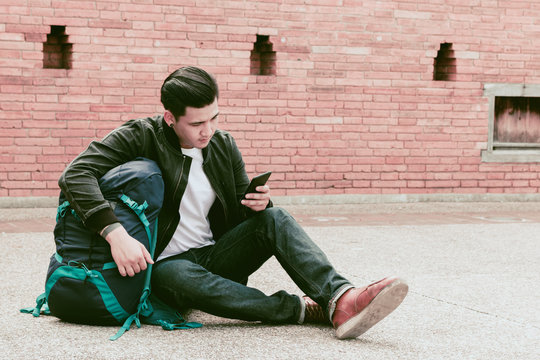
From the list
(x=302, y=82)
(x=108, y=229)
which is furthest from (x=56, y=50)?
(x=108, y=229)

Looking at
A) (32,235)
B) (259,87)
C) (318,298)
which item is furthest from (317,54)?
(318,298)

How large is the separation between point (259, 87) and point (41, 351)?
20.2ft

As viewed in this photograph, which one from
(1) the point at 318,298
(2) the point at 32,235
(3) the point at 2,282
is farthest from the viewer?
(2) the point at 32,235

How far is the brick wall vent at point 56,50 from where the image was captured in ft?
27.0

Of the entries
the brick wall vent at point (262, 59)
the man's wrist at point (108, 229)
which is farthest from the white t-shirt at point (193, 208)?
the brick wall vent at point (262, 59)

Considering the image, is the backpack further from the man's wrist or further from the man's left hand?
the man's left hand

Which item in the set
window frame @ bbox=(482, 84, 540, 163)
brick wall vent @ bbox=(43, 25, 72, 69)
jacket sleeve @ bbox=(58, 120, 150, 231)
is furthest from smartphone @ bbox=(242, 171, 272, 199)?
window frame @ bbox=(482, 84, 540, 163)

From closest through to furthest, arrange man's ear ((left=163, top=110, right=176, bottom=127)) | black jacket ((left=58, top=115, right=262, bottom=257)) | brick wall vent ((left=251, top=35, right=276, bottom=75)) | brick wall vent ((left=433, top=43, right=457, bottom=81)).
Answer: black jacket ((left=58, top=115, right=262, bottom=257)), man's ear ((left=163, top=110, right=176, bottom=127)), brick wall vent ((left=251, top=35, right=276, bottom=75)), brick wall vent ((left=433, top=43, right=457, bottom=81))

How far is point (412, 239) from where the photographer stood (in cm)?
667

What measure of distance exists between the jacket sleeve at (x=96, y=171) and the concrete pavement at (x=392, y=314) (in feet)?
1.78

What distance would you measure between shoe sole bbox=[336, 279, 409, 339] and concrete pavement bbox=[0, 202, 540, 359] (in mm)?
78

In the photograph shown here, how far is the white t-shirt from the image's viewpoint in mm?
3586

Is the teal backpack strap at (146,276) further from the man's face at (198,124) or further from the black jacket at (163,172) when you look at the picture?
the man's face at (198,124)

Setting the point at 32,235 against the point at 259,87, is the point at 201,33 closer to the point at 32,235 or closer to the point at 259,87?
the point at 259,87
